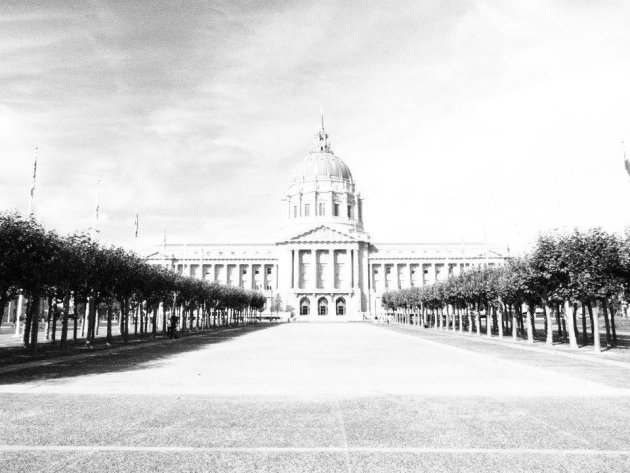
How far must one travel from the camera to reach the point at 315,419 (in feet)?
40.1

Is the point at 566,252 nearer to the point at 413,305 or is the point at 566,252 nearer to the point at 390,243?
the point at 413,305

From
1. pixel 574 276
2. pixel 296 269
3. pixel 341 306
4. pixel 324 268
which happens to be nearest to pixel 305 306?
pixel 341 306

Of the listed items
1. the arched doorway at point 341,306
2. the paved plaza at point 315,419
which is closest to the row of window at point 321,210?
the arched doorway at point 341,306

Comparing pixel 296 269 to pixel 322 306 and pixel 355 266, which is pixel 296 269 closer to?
pixel 322 306

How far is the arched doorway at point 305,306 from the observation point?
14500 centimetres

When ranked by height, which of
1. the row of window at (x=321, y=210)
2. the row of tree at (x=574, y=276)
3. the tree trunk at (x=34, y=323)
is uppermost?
the row of window at (x=321, y=210)

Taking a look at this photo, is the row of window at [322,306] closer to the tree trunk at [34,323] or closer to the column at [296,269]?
the column at [296,269]

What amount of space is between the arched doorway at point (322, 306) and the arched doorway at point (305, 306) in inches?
111

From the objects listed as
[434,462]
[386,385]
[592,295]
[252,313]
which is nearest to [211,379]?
[386,385]

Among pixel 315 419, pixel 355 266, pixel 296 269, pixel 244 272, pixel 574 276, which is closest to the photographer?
pixel 315 419

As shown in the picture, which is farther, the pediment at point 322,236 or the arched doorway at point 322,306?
the pediment at point 322,236

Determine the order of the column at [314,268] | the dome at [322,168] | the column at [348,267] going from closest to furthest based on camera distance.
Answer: the column at [348,267] → the column at [314,268] → the dome at [322,168]

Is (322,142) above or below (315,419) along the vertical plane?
above

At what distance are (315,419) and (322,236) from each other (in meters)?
140
